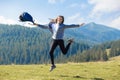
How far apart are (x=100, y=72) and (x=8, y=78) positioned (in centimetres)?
741

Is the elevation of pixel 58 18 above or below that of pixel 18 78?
above

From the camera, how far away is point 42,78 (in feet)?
57.6

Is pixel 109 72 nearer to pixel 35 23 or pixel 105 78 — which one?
pixel 105 78

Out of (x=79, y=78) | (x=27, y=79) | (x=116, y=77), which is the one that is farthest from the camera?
(x=116, y=77)

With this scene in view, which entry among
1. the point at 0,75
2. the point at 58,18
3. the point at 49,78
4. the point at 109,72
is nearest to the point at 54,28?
the point at 58,18

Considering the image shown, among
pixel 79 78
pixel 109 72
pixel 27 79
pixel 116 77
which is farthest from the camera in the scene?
pixel 109 72

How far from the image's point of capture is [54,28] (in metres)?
18.5

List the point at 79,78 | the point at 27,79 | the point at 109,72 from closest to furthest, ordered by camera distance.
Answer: the point at 27,79
the point at 79,78
the point at 109,72

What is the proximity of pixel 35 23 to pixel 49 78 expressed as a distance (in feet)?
12.3

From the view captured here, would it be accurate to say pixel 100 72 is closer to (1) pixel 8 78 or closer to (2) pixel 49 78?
(2) pixel 49 78

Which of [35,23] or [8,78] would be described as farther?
[35,23]

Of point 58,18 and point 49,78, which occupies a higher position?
point 58,18

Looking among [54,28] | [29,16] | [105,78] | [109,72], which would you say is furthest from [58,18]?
[109,72]

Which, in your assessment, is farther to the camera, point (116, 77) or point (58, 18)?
point (116, 77)
